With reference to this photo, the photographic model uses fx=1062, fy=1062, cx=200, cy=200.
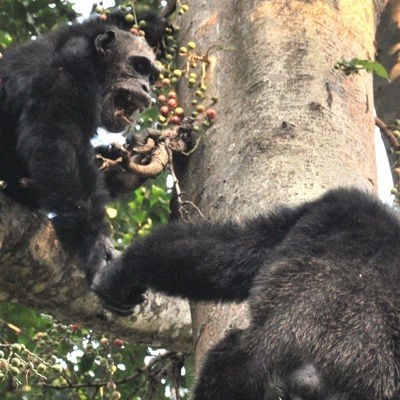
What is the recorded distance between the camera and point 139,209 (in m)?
7.73

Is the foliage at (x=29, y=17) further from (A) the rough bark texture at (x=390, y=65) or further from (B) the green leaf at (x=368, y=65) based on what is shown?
(B) the green leaf at (x=368, y=65)

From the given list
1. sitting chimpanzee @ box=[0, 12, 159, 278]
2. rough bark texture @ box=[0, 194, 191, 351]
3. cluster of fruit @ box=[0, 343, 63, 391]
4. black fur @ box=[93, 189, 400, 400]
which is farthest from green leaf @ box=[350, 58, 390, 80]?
cluster of fruit @ box=[0, 343, 63, 391]

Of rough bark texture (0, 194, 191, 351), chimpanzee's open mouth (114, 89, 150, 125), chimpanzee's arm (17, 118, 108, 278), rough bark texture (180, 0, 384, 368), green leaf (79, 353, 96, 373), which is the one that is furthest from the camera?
chimpanzee's open mouth (114, 89, 150, 125)

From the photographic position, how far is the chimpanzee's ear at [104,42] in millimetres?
6961

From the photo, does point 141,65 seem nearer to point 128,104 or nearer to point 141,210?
point 128,104

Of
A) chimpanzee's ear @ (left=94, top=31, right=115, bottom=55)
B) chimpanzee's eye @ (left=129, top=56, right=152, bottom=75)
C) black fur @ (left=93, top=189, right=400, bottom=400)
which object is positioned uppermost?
chimpanzee's ear @ (left=94, top=31, right=115, bottom=55)

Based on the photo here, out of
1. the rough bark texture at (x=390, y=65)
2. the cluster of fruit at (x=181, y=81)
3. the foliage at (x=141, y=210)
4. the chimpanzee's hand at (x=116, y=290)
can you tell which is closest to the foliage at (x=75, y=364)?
the chimpanzee's hand at (x=116, y=290)

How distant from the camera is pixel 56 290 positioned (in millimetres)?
5473

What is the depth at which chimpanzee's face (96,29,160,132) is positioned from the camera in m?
6.91

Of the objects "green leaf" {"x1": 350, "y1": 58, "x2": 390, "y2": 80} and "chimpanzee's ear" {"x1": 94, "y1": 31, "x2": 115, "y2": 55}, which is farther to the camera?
"chimpanzee's ear" {"x1": 94, "y1": 31, "x2": 115, "y2": 55}

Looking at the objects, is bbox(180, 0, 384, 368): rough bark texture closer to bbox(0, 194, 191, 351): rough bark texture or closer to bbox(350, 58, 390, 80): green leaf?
bbox(350, 58, 390, 80): green leaf

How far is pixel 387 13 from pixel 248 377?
4480 mm

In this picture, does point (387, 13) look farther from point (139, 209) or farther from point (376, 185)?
point (376, 185)

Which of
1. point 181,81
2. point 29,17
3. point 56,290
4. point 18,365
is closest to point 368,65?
point 181,81
